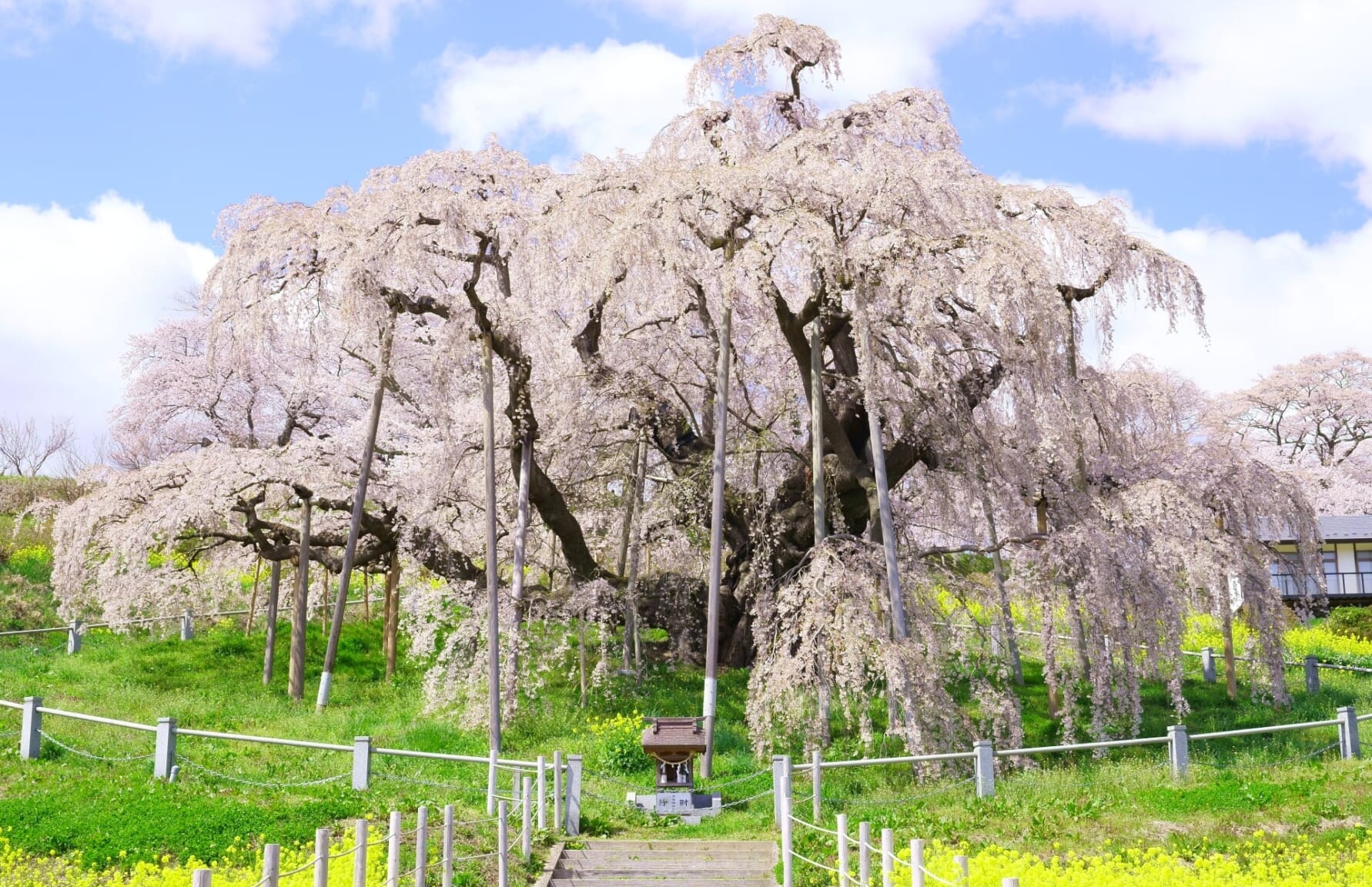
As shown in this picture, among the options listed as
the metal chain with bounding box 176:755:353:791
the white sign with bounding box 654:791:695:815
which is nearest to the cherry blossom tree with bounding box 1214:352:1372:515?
the white sign with bounding box 654:791:695:815

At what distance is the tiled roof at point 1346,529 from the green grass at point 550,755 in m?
17.9

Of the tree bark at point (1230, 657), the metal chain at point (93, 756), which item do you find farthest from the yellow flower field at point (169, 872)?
the tree bark at point (1230, 657)

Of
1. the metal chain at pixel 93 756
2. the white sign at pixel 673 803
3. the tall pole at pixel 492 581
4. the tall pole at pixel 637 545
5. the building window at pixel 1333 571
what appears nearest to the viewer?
the white sign at pixel 673 803

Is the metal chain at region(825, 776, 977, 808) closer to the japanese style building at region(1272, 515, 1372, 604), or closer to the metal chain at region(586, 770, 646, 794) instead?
the metal chain at region(586, 770, 646, 794)

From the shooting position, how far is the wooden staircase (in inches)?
506

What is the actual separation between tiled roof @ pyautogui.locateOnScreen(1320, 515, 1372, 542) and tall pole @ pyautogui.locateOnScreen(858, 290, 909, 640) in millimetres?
29286

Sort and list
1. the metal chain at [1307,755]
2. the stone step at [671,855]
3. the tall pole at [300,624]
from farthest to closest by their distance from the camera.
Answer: the tall pole at [300,624] < the metal chain at [1307,755] < the stone step at [671,855]

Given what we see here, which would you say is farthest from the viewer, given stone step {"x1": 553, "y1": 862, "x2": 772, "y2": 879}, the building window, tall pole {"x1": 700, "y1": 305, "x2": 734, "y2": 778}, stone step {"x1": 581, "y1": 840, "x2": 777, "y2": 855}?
the building window

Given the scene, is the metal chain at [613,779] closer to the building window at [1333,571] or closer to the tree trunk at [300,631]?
the tree trunk at [300,631]

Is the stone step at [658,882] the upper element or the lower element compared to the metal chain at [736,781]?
lower

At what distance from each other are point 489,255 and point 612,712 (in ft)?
26.7

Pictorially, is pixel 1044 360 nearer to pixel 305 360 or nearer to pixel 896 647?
pixel 896 647

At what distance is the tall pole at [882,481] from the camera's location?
1720cm

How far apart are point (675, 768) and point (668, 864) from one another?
2.16 meters
